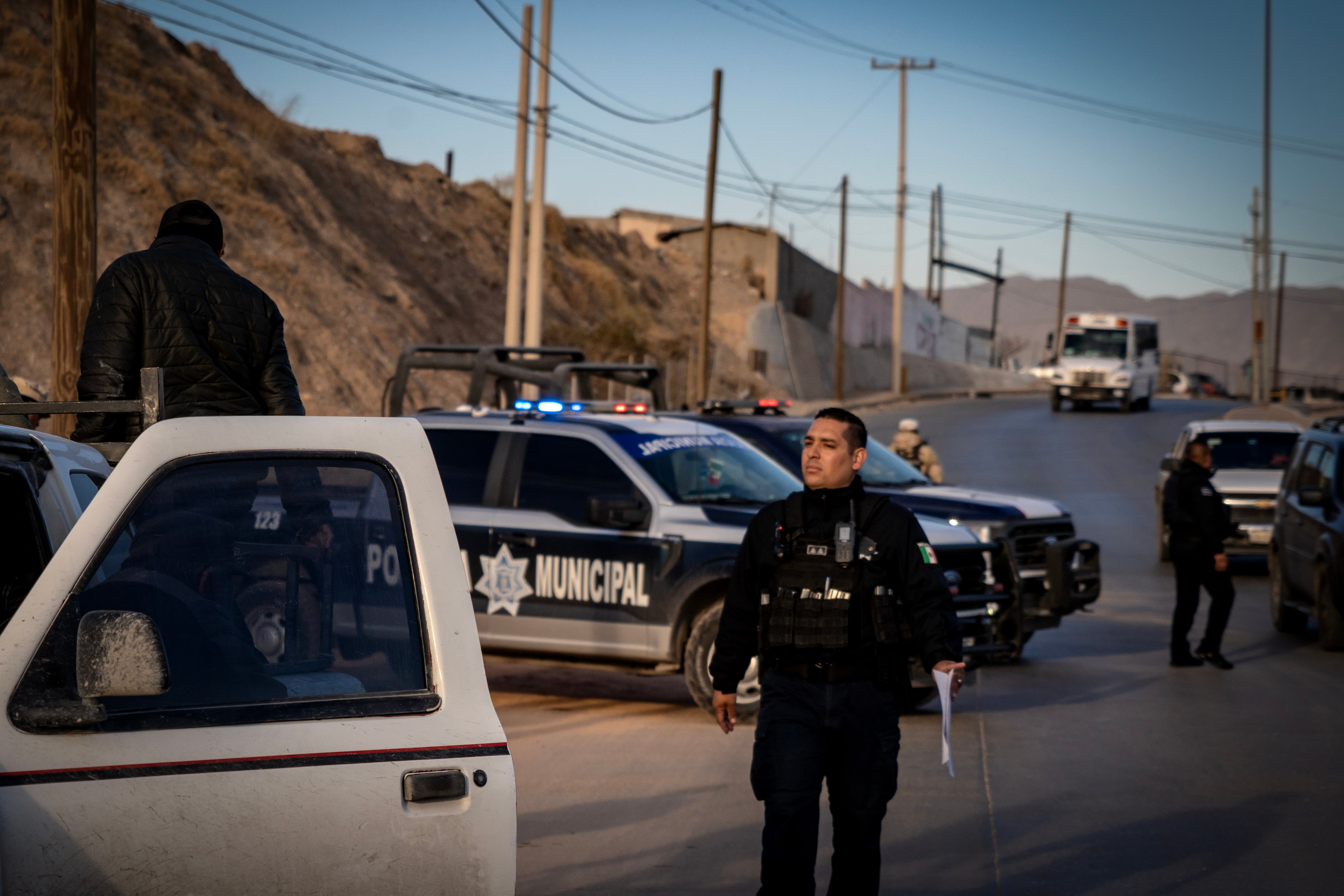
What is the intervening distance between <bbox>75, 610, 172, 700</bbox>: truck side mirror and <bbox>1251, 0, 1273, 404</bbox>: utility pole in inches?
1614

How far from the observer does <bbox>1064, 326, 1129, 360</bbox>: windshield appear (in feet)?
151

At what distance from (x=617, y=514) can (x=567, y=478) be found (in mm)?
681

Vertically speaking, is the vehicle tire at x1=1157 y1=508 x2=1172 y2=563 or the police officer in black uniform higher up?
the police officer in black uniform

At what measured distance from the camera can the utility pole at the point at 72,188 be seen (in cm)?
886

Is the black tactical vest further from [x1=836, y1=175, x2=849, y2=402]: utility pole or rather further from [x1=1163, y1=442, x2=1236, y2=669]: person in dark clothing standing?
[x1=836, y1=175, x2=849, y2=402]: utility pole

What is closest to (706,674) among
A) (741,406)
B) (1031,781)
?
(1031,781)

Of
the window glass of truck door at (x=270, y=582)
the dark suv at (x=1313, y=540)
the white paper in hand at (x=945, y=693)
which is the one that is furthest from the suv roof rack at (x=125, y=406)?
the dark suv at (x=1313, y=540)

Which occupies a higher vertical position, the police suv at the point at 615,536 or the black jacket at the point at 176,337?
the black jacket at the point at 176,337

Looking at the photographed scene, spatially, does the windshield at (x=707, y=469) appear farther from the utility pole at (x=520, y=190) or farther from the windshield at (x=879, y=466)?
the utility pole at (x=520, y=190)

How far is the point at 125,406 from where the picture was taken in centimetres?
351

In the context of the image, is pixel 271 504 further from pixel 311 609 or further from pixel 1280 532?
pixel 1280 532

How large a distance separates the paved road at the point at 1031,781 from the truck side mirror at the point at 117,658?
3004mm

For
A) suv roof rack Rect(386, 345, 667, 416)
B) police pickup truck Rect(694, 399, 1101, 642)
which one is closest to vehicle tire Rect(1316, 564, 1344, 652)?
police pickup truck Rect(694, 399, 1101, 642)

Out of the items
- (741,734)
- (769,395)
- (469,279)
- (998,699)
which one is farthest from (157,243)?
(769,395)
